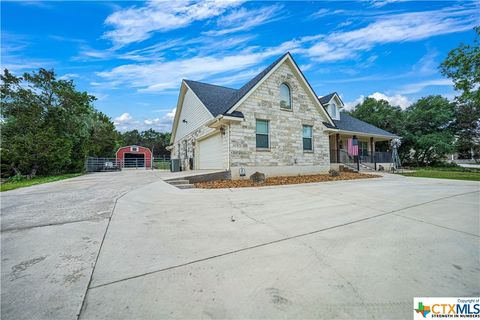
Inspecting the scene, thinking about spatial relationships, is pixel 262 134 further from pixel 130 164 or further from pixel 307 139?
pixel 130 164

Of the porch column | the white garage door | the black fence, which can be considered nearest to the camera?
the white garage door

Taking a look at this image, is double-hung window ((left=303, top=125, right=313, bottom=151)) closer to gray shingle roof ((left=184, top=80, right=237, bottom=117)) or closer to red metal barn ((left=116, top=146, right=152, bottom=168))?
gray shingle roof ((left=184, top=80, right=237, bottom=117))

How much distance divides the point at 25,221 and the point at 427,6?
1457 cm

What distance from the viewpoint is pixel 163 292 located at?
5.17 ft

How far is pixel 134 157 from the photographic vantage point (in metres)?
30.9

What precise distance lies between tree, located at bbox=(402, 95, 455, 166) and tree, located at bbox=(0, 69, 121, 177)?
34.4m

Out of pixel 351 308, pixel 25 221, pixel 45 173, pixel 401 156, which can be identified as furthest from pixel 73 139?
pixel 401 156

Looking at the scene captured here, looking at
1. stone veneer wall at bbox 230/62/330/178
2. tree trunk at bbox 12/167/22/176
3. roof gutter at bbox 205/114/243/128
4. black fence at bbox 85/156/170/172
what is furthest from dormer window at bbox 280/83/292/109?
black fence at bbox 85/156/170/172

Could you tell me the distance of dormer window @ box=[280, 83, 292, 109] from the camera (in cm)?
1100

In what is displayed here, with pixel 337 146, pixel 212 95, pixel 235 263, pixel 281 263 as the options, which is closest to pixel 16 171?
pixel 212 95

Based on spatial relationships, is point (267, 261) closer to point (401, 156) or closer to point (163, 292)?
point (163, 292)

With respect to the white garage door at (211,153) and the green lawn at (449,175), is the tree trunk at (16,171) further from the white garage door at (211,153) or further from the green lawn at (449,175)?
the green lawn at (449,175)

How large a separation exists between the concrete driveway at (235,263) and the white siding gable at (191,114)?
9184 mm

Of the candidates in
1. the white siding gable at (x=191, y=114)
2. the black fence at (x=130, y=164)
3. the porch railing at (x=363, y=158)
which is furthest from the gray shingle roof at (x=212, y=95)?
the black fence at (x=130, y=164)
